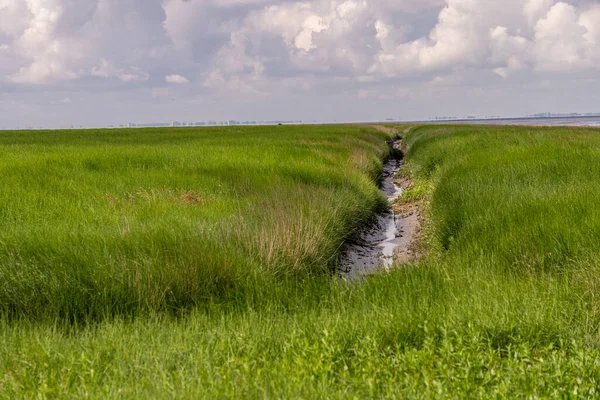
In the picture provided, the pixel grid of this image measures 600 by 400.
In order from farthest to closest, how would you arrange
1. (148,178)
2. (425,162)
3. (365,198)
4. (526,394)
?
1. (425,162)
2. (365,198)
3. (148,178)
4. (526,394)

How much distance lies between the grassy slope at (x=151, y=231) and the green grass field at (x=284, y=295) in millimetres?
35

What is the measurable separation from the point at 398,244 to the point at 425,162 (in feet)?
33.7

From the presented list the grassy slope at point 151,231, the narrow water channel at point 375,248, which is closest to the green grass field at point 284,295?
the grassy slope at point 151,231

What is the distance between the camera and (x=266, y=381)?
396 centimetres

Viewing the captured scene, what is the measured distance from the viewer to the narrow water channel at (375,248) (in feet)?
31.0

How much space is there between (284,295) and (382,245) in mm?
5499

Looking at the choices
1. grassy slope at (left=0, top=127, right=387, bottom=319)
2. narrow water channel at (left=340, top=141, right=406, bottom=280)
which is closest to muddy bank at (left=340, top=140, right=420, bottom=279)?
narrow water channel at (left=340, top=141, right=406, bottom=280)

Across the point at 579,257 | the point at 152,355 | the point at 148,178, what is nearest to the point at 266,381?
the point at 152,355

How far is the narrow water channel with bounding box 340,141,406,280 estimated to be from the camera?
9.45 m

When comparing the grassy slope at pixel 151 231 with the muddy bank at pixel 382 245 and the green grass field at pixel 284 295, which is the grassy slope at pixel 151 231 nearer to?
the green grass field at pixel 284 295

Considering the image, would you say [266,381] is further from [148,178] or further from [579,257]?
[148,178]

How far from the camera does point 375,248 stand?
37.6 feet

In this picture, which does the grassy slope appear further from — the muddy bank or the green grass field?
the muddy bank

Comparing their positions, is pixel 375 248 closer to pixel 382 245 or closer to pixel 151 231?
pixel 382 245
